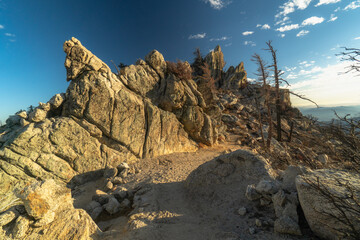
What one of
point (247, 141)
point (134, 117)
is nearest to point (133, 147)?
point (134, 117)

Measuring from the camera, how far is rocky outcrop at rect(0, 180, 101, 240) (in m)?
3.75

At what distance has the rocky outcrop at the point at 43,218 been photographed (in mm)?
3746

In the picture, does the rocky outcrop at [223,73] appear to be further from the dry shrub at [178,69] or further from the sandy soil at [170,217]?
the sandy soil at [170,217]

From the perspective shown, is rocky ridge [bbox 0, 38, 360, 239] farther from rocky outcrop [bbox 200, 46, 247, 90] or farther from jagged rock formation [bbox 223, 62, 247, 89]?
rocky outcrop [bbox 200, 46, 247, 90]

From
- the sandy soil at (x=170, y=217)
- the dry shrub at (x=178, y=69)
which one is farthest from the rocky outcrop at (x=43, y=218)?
the dry shrub at (x=178, y=69)

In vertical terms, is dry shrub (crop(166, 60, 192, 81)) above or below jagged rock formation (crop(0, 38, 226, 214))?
above

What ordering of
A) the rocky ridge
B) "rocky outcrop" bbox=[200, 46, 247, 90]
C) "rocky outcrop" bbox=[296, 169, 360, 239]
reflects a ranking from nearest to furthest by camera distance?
1. "rocky outcrop" bbox=[296, 169, 360, 239]
2. the rocky ridge
3. "rocky outcrop" bbox=[200, 46, 247, 90]

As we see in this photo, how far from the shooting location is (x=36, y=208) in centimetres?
386

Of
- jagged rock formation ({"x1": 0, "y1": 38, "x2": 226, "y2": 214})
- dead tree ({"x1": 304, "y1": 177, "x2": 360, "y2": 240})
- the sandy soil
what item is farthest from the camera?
jagged rock formation ({"x1": 0, "y1": 38, "x2": 226, "y2": 214})

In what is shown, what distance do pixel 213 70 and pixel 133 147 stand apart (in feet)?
126

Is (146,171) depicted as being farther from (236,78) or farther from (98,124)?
(236,78)

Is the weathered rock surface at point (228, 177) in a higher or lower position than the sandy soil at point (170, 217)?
higher

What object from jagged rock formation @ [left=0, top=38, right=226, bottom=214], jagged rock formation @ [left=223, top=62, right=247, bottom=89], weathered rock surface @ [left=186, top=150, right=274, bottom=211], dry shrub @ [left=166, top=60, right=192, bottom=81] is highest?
jagged rock formation @ [left=223, top=62, right=247, bottom=89]

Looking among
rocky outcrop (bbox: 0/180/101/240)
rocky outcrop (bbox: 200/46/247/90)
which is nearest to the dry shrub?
rocky outcrop (bbox: 0/180/101/240)
